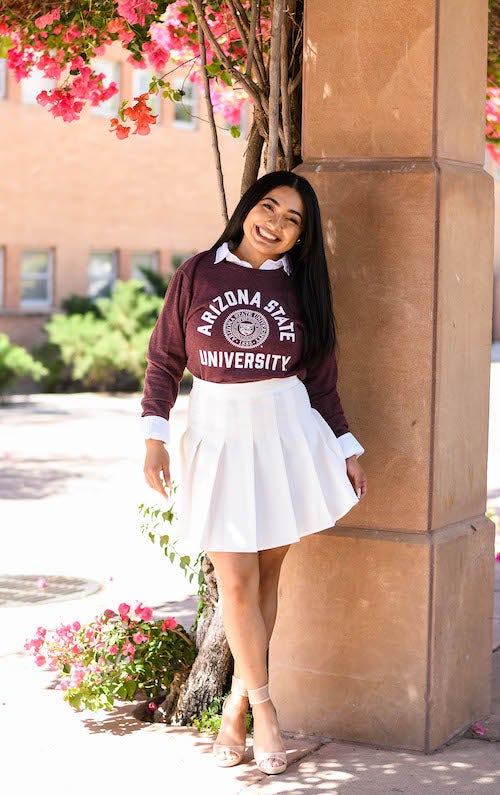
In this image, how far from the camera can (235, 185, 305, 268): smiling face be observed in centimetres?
414

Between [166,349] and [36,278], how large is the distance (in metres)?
18.7

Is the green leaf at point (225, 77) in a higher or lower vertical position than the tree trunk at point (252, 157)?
higher

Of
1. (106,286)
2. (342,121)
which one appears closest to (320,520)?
(342,121)

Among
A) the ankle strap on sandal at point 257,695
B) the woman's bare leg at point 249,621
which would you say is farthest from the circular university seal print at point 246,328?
the ankle strap on sandal at point 257,695

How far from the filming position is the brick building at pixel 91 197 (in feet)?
70.4

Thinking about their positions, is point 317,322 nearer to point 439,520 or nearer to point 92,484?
point 439,520

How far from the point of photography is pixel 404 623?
172 inches

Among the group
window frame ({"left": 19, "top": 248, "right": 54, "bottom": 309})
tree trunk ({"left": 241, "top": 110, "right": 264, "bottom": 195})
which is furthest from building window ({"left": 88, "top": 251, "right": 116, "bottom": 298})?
tree trunk ({"left": 241, "top": 110, "right": 264, "bottom": 195})

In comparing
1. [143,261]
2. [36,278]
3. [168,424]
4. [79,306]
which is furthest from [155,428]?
[143,261]

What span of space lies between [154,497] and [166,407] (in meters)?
6.51

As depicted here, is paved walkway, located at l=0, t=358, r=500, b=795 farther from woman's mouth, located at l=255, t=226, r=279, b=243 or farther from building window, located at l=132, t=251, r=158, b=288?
building window, located at l=132, t=251, r=158, b=288

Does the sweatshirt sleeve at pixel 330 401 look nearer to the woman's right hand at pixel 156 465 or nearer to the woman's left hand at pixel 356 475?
the woman's left hand at pixel 356 475

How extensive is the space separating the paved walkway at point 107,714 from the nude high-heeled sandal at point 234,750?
0.10 feet

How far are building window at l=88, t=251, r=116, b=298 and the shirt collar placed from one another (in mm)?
19410
